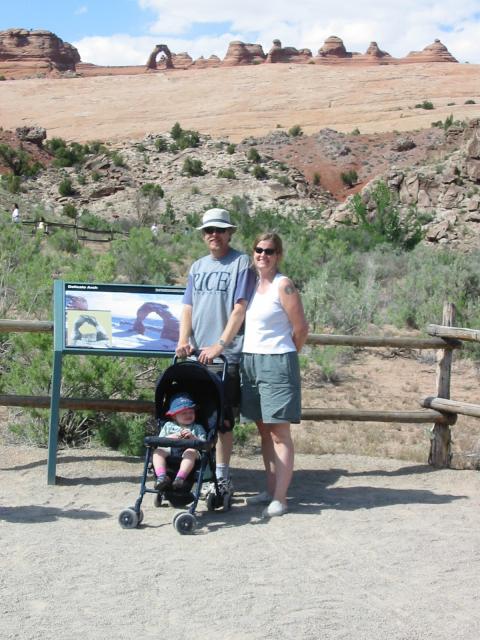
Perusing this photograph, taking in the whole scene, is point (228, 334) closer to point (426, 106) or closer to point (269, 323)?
point (269, 323)

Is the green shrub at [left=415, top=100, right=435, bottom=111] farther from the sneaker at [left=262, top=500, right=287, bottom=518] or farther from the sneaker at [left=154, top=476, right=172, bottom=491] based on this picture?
the sneaker at [left=154, top=476, right=172, bottom=491]

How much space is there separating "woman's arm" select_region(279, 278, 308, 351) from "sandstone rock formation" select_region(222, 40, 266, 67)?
120553 millimetres

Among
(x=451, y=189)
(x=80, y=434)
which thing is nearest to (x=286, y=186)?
(x=451, y=189)

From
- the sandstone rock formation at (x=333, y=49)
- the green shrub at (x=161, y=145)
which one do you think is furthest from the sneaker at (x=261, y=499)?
the sandstone rock formation at (x=333, y=49)

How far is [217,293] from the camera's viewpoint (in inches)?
226

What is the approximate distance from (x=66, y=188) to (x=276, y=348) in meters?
40.7

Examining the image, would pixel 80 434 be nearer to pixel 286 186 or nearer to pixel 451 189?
pixel 451 189

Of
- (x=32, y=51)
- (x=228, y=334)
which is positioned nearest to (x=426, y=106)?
(x=32, y=51)

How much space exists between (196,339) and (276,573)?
1699mm

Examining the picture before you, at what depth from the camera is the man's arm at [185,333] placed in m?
5.77

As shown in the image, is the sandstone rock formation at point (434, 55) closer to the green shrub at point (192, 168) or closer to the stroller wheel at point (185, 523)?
the green shrub at point (192, 168)

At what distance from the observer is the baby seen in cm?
557

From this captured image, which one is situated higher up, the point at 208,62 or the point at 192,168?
the point at 208,62

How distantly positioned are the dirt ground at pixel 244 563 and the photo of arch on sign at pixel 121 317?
1.02 m
